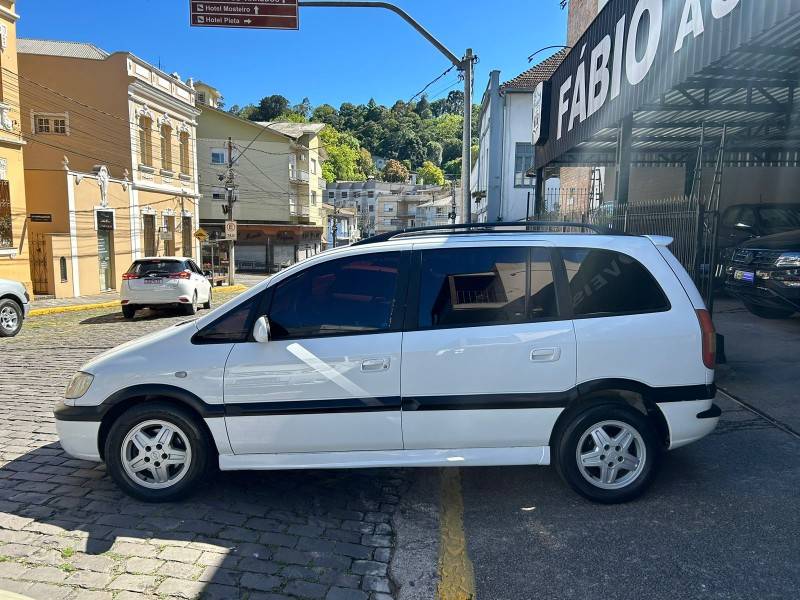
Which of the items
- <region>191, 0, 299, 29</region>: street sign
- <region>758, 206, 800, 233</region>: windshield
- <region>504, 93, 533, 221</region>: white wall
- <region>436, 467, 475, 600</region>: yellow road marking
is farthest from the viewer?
<region>504, 93, 533, 221</region>: white wall

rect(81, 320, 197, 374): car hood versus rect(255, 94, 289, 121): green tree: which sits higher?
rect(255, 94, 289, 121): green tree

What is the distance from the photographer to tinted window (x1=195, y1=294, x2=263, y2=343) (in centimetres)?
390

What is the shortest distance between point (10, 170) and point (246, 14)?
11.4 meters

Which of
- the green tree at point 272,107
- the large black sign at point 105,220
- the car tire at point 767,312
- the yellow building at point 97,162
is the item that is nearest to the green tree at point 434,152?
the green tree at point 272,107

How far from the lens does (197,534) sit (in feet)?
11.7

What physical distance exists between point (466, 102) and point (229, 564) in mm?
11757

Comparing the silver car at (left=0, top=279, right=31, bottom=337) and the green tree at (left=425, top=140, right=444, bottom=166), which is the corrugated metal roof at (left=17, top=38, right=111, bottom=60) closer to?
the silver car at (left=0, top=279, right=31, bottom=337)

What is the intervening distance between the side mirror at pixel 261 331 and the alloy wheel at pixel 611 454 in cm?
213

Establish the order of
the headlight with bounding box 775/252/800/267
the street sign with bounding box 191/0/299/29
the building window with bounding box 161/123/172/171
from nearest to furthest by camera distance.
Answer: the headlight with bounding box 775/252/800/267 < the street sign with bounding box 191/0/299/29 < the building window with bounding box 161/123/172/171

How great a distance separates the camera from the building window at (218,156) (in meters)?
45.2

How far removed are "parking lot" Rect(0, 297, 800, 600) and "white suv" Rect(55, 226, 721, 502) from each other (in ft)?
1.01

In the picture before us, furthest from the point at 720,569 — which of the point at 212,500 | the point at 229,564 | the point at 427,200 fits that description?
the point at 427,200

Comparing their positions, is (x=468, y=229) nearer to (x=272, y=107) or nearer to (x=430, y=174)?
(x=272, y=107)

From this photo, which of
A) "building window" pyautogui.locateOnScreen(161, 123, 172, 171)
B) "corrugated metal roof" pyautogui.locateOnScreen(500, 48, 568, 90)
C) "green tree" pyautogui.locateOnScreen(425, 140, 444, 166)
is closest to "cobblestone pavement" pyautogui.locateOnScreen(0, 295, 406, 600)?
"building window" pyautogui.locateOnScreen(161, 123, 172, 171)
